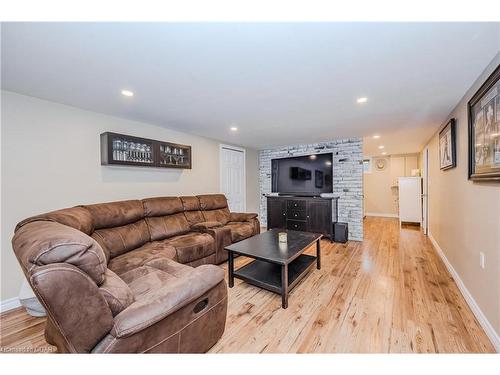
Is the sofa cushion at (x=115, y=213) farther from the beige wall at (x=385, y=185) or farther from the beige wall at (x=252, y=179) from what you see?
the beige wall at (x=385, y=185)

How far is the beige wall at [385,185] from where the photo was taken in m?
6.41

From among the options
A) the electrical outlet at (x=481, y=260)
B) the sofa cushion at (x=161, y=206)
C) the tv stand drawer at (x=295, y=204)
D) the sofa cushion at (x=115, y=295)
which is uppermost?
the sofa cushion at (x=161, y=206)

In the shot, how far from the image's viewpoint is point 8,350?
146 cm

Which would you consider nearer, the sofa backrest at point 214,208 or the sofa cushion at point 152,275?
the sofa cushion at point 152,275

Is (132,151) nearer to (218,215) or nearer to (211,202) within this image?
(211,202)

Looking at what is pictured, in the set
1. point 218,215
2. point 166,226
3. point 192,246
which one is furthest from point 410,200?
point 166,226

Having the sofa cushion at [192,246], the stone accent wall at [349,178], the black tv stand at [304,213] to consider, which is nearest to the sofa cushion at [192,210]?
the sofa cushion at [192,246]

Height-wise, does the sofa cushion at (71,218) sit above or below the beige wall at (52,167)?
below

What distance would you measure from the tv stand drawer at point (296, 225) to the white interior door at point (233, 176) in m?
1.14

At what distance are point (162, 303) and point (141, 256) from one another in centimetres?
116

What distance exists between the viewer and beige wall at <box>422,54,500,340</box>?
1520mm
